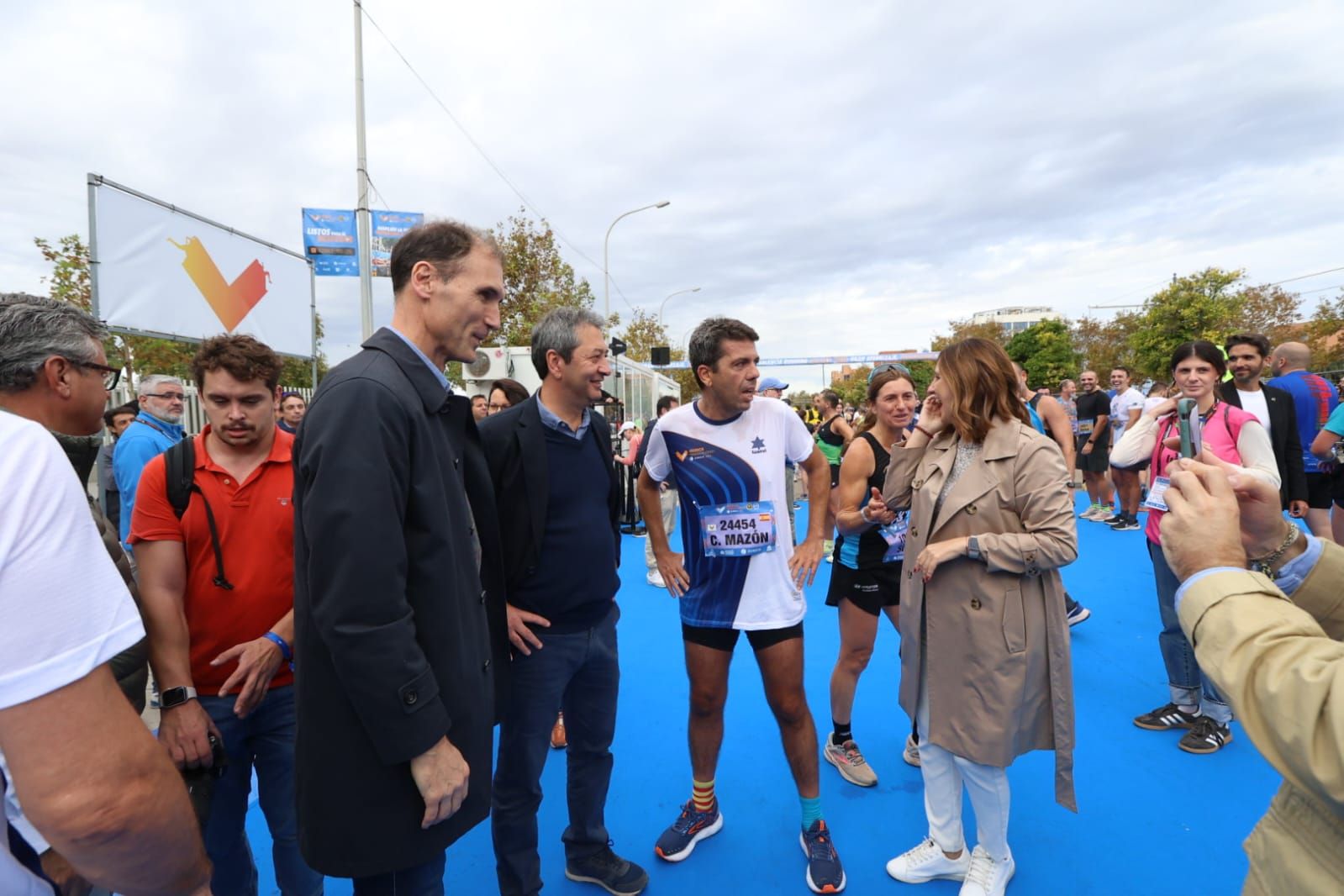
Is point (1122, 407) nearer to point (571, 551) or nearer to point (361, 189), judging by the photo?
point (571, 551)

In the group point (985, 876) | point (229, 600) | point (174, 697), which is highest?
point (229, 600)

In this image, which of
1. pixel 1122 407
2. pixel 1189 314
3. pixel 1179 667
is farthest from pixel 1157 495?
pixel 1189 314

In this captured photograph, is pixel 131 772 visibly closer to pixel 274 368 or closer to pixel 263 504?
pixel 263 504

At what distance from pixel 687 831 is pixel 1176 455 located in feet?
9.97

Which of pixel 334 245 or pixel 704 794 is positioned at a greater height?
pixel 334 245

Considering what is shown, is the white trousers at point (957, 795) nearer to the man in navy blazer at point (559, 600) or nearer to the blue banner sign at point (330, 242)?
the man in navy blazer at point (559, 600)

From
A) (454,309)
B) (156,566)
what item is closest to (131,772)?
(454,309)

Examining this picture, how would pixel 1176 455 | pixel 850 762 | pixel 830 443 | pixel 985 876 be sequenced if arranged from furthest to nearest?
pixel 830 443
pixel 1176 455
pixel 850 762
pixel 985 876

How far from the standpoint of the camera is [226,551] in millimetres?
1976

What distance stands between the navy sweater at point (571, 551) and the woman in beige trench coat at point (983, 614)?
1.13 m

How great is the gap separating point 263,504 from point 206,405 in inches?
15.3

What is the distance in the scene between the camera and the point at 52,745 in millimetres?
810

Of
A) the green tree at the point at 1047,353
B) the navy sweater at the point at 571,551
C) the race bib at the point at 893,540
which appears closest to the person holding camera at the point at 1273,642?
the navy sweater at the point at 571,551

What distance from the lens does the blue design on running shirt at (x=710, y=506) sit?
8.41ft
